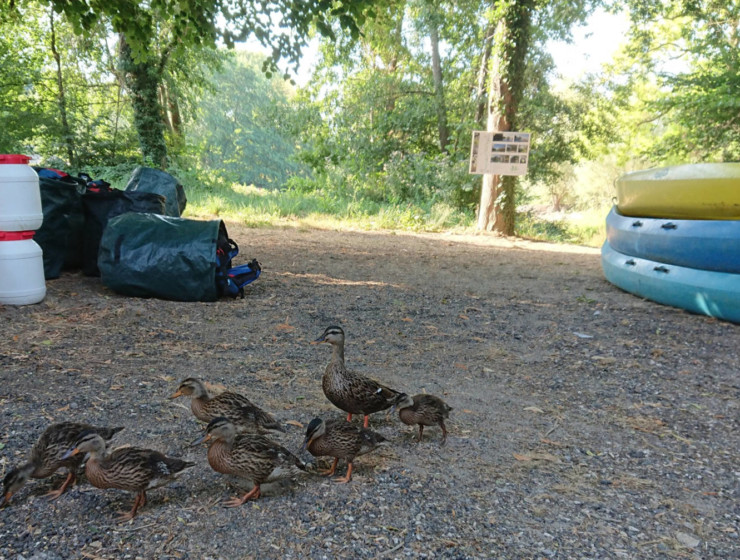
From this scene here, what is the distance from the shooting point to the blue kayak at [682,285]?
623cm

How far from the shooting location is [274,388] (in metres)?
4.18

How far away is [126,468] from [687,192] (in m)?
7.22

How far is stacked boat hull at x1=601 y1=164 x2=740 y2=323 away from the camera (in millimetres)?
6320

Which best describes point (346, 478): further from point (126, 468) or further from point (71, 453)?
point (71, 453)

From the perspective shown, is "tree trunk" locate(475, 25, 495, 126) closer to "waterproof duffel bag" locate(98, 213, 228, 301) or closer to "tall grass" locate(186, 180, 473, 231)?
"tall grass" locate(186, 180, 473, 231)

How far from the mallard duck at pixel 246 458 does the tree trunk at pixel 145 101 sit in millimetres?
16858

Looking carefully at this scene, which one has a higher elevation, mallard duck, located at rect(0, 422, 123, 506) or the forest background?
the forest background

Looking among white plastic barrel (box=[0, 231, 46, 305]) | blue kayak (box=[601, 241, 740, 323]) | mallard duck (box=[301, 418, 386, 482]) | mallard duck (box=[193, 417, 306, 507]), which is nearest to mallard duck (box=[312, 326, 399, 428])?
mallard duck (box=[301, 418, 386, 482])

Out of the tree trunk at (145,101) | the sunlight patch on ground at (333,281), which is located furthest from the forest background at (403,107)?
the sunlight patch on ground at (333,281)

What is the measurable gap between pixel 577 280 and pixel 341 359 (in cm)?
630

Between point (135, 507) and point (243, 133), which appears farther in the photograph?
point (243, 133)

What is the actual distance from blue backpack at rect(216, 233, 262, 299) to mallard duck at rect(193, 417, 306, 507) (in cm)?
379

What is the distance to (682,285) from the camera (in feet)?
21.9

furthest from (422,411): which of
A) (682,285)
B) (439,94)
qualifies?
(439,94)
